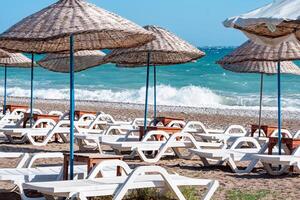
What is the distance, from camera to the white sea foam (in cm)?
3428

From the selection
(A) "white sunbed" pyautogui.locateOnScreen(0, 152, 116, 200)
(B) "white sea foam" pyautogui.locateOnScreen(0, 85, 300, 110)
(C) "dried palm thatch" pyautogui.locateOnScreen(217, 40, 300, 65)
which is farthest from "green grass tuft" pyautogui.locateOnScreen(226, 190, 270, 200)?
(B) "white sea foam" pyautogui.locateOnScreen(0, 85, 300, 110)

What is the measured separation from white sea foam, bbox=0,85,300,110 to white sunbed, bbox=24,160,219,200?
2616cm

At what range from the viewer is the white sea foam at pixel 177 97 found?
112 ft

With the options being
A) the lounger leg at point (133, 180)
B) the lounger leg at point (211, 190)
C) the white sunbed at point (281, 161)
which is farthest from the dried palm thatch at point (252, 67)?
the lounger leg at point (133, 180)

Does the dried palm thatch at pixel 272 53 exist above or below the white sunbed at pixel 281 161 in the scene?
above

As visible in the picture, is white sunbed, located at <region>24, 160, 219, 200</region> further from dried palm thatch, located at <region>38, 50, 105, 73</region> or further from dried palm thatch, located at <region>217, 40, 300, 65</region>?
dried palm thatch, located at <region>38, 50, 105, 73</region>

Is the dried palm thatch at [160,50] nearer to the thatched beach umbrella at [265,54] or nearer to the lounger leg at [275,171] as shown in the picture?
the thatched beach umbrella at [265,54]

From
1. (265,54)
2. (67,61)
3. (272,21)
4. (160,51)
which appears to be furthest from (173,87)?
(272,21)

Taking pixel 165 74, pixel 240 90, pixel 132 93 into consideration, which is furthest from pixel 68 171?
pixel 165 74

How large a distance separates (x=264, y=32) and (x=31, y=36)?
197cm

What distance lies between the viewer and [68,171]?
686 centimetres

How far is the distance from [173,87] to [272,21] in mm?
37468

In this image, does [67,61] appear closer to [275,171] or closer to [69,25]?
[275,171]

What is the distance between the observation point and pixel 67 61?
1477 centimetres
